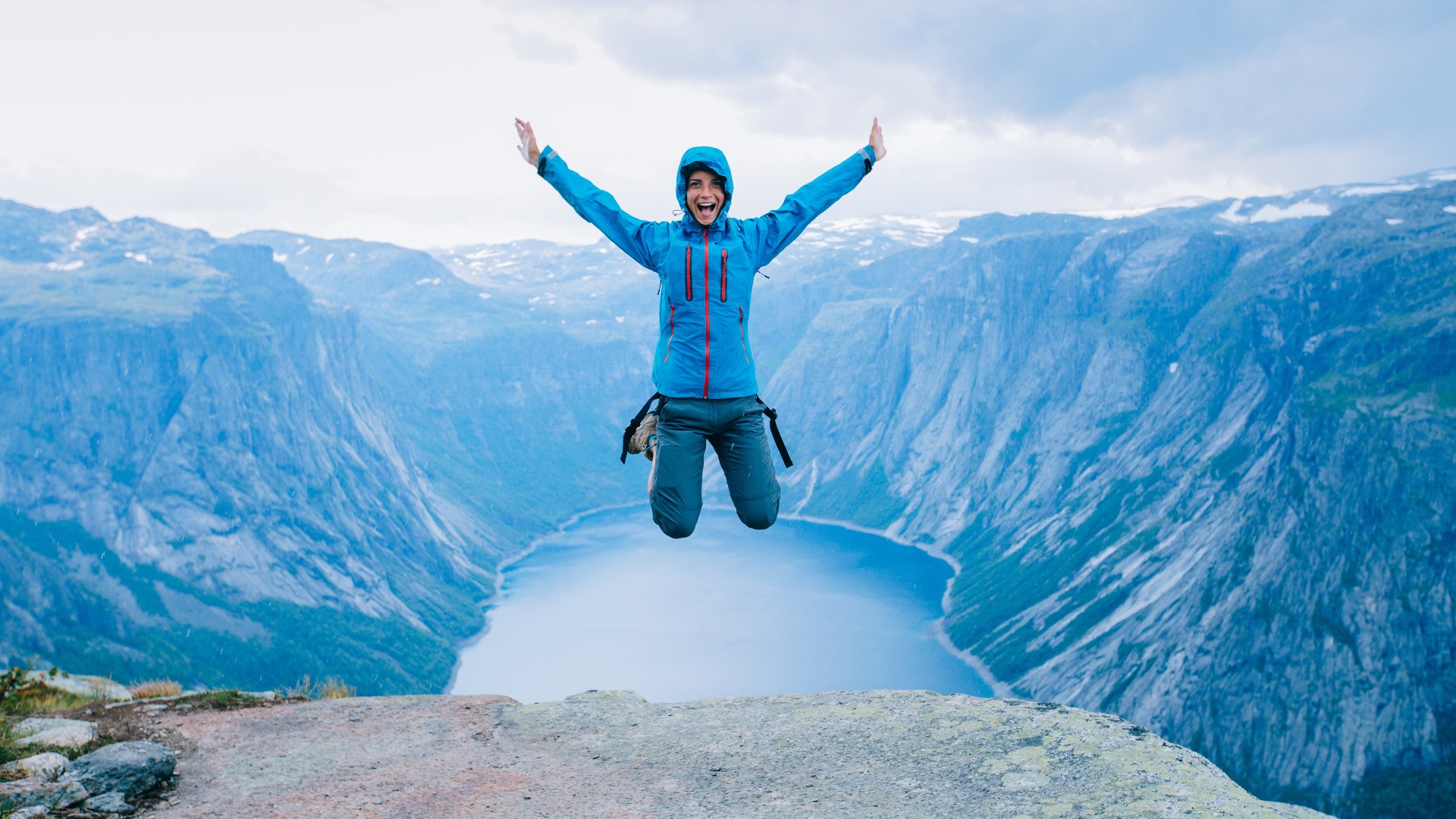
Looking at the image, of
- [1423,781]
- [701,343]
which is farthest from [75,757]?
[1423,781]

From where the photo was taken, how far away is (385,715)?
1664 centimetres

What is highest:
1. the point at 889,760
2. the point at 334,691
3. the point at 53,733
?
the point at 889,760

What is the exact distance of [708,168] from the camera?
12.0m

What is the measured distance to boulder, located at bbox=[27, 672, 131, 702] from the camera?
19391 millimetres

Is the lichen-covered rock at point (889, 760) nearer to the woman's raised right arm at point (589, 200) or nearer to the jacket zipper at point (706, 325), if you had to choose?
the jacket zipper at point (706, 325)

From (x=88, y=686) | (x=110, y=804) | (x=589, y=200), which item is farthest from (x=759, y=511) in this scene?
(x=88, y=686)

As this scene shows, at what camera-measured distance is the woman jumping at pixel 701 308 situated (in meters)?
12.1

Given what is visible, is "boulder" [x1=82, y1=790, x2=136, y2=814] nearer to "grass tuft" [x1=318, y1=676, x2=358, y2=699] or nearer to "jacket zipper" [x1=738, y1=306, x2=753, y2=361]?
"grass tuft" [x1=318, y1=676, x2=358, y2=699]

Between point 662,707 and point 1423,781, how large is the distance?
156706 millimetres

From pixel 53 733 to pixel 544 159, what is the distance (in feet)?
39.3

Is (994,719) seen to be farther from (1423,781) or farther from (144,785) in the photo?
(1423,781)

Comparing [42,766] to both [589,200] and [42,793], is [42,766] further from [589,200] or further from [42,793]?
[589,200]

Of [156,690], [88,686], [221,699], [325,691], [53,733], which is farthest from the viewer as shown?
[88,686]

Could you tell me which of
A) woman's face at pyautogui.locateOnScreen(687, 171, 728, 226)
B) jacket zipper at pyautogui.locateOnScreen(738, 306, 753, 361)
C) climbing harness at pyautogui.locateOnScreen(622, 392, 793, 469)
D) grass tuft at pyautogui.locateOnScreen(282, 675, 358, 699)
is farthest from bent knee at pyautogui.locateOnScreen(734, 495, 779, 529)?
grass tuft at pyautogui.locateOnScreen(282, 675, 358, 699)
